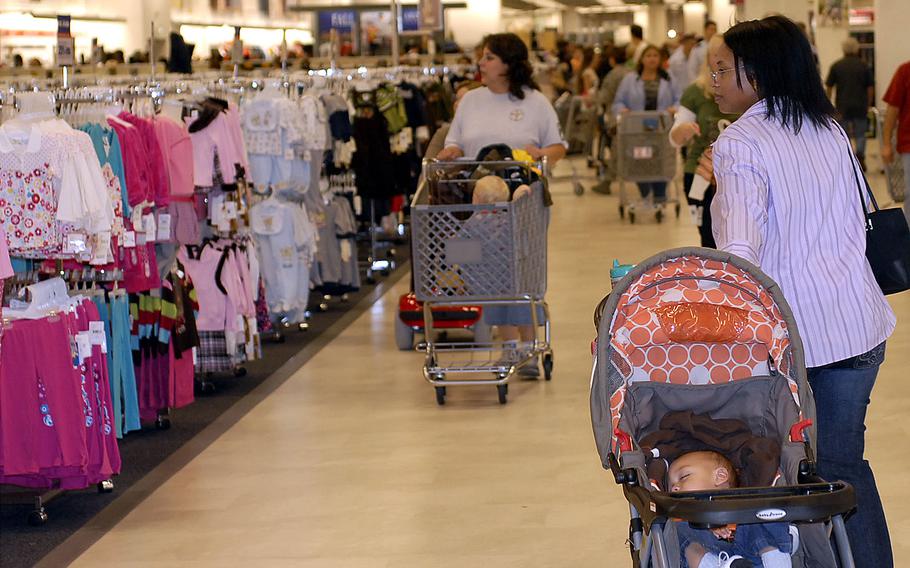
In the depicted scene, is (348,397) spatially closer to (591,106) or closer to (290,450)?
(290,450)

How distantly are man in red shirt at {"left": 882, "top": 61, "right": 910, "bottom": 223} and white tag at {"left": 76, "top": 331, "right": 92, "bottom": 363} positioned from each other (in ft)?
20.6

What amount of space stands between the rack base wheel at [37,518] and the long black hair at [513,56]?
344cm

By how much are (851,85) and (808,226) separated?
48.7ft

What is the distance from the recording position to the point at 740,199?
3182 mm

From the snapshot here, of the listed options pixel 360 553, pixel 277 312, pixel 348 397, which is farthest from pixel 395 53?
pixel 360 553

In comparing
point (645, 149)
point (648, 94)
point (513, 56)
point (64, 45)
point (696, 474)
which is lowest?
point (696, 474)

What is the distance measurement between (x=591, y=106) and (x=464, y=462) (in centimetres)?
1382

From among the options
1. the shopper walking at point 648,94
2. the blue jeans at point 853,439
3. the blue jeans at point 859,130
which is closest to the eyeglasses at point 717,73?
the blue jeans at point 853,439

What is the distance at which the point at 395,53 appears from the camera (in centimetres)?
1510

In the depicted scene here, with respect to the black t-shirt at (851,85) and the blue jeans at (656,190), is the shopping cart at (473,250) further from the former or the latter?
the black t-shirt at (851,85)

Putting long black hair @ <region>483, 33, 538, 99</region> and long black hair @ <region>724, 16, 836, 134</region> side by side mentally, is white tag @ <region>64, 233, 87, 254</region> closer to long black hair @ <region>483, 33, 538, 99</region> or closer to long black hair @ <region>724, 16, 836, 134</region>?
long black hair @ <region>483, 33, 538, 99</region>

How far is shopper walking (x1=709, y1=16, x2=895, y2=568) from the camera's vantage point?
10.6 feet

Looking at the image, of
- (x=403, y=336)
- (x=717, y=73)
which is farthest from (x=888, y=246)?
(x=403, y=336)

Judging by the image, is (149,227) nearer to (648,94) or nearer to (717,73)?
(717,73)
